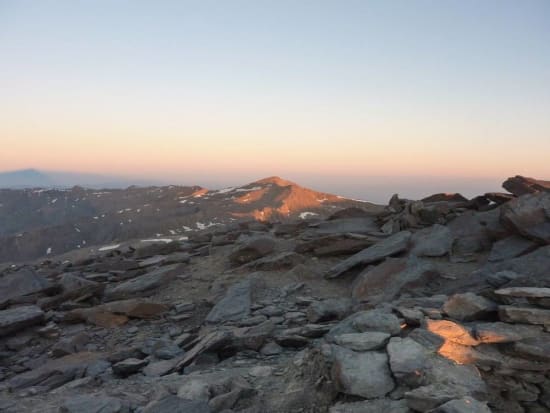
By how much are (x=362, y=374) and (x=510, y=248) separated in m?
9.58

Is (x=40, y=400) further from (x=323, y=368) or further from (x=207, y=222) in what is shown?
(x=207, y=222)

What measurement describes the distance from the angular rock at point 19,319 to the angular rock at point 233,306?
19.7 feet

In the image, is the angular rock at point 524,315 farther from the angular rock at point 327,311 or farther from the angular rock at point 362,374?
the angular rock at point 327,311

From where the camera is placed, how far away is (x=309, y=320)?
40.5ft

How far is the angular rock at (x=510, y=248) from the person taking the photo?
14.1 meters

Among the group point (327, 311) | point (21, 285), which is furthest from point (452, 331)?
point (21, 285)

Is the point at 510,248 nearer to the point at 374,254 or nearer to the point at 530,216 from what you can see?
the point at 530,216

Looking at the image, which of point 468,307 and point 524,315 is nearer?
point 524,315

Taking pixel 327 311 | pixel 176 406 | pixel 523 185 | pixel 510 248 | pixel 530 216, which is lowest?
pixel 176 406

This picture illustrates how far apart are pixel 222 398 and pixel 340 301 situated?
19.3ft

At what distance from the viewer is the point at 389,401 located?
281 inches

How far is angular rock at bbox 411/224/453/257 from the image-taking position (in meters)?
15.6

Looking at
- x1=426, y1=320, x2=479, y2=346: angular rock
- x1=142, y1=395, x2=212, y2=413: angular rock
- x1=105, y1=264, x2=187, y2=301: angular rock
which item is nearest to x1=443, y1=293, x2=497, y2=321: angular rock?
x1=426, y1=320, x2=479, y2=346: angular rock

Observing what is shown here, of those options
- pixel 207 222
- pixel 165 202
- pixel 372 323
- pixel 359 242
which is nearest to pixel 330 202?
pixel 207 222
